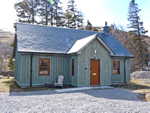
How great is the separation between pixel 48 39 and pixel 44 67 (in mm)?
3111

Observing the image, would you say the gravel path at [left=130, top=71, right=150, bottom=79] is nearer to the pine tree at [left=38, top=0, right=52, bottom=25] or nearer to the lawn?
the lawn

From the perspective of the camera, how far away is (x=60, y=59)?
14.1 meters

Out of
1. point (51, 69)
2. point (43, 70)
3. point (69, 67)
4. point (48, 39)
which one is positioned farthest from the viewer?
point (48, 39)

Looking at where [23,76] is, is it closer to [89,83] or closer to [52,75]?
[52,75]

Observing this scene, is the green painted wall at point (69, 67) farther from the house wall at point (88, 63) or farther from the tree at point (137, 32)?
the tree at point (137, 32)

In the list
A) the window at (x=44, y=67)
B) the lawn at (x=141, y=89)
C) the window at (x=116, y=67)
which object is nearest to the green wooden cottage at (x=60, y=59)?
the window at (x=44, y=67)

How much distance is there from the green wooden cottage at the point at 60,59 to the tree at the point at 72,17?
982 inches

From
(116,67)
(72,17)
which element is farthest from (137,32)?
(116,67)

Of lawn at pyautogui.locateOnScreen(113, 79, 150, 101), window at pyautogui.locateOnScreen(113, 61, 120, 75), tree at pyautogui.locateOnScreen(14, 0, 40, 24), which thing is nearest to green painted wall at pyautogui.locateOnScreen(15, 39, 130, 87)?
lawn at pyautogui.locateOnScreen(113, 79, 150, 101)

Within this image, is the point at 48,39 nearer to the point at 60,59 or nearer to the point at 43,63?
the point at 60,59

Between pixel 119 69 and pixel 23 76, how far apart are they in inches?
382

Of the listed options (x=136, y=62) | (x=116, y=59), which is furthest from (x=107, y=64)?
(x=136, y=62)

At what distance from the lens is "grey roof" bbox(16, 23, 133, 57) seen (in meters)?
13.3

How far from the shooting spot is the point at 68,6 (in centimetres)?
4269
